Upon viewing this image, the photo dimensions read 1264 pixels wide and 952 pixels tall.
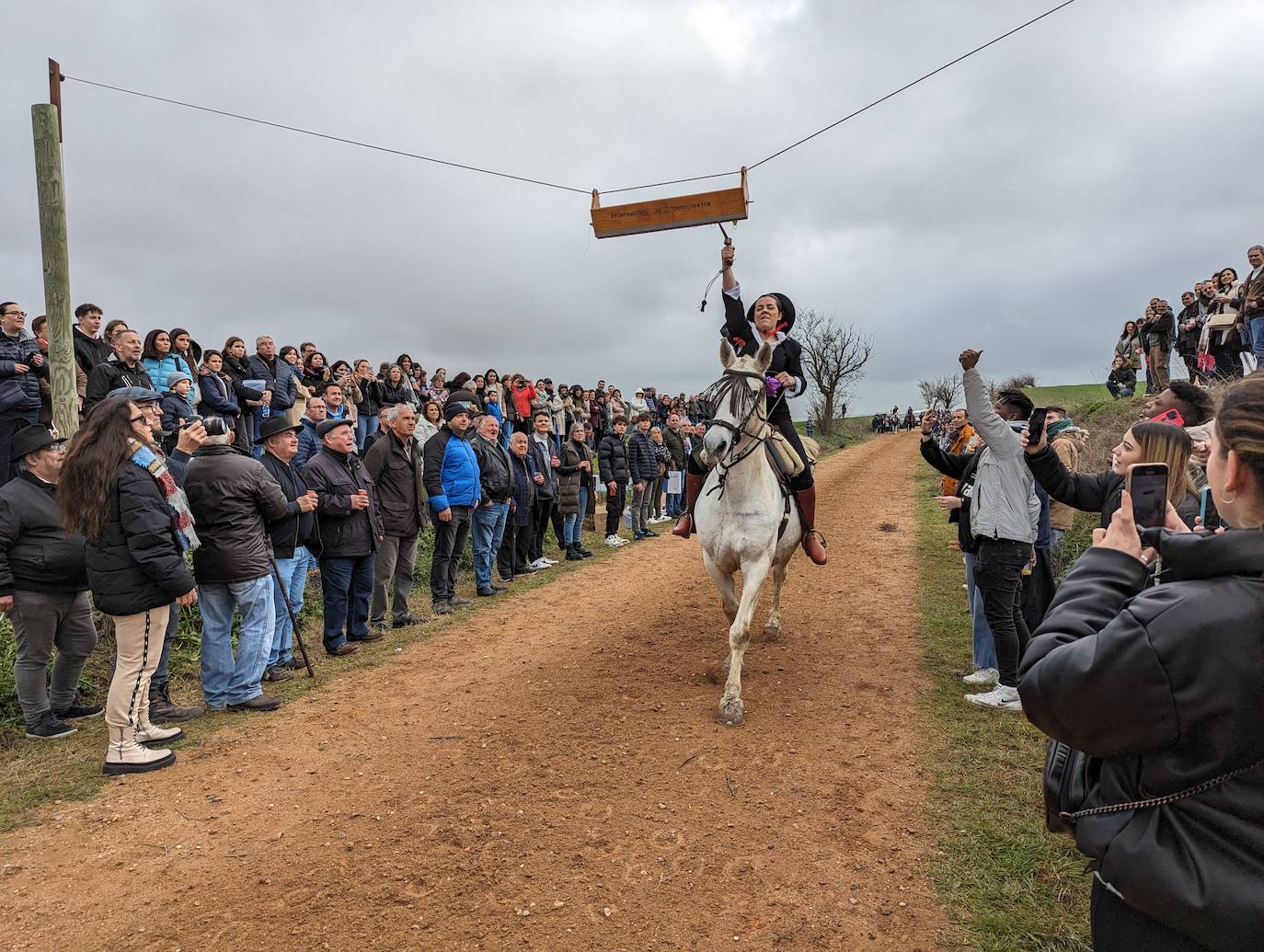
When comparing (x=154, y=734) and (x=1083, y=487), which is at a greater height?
(x=1083, y=487)

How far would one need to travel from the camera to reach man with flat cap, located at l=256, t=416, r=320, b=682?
6797 mm

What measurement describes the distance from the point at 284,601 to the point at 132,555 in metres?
2.10

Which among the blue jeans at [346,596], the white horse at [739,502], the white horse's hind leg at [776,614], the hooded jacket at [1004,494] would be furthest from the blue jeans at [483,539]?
the hooded jacket at [1004,494]

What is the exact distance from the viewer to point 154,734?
5145 mm

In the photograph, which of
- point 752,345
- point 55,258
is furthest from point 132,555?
point 752,345

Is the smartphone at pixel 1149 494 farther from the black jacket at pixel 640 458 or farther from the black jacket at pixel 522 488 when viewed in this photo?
the black jacket at pixel 640 458

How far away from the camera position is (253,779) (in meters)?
4.70

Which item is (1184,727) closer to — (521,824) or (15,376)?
(521,824)

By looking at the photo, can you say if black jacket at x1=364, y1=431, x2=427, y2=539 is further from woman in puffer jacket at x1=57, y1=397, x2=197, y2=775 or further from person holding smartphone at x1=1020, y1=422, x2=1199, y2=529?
person holding smartphone at x1=1020, y1=422, x2=1199, y2=529

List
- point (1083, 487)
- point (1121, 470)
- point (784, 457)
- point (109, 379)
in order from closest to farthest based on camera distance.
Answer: point (1121, 470)
point (1083, 487)
point (784, 457)
point (109, 379)

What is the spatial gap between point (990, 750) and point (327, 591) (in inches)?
264

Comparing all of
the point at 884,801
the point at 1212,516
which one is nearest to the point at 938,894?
the point at 884,801

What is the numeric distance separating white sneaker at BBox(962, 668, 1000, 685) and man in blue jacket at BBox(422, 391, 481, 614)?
6377 mm

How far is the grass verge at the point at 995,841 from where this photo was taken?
10.5 feet
